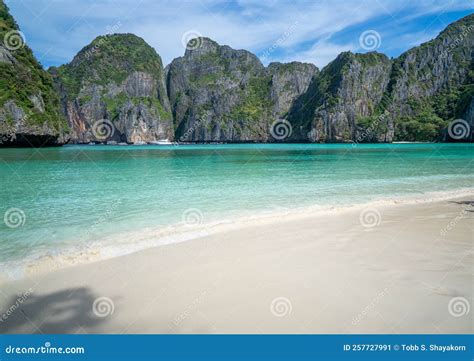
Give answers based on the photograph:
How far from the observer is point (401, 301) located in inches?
172

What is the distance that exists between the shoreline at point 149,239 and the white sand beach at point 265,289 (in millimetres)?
384

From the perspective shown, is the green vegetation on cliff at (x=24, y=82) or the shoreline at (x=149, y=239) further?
the green vegetation on cliff at (x=24, y=82)

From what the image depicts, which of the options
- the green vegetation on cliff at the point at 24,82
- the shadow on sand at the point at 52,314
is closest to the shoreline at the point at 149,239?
the shadow on sand at the point at 52,314

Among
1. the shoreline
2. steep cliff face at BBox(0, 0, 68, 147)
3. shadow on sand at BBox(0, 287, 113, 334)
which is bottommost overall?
shadow on sand at BBox(0, 287, 113, 334)

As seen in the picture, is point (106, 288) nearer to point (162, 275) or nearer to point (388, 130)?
point (162, 275)

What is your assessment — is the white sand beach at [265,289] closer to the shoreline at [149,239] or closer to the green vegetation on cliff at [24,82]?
the shoreline at [149,239]

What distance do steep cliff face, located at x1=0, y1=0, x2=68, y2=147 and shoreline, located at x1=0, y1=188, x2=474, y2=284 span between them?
7459 centimetres

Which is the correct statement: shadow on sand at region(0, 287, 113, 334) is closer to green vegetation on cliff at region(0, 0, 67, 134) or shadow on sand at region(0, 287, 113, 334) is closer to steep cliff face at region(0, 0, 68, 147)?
steep cliff face at region(0, 0, 68, 147)

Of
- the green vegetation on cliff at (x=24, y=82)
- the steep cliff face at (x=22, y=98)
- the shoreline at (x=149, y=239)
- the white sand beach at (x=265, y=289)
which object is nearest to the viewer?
the white sand beach at (x=265, y=289)

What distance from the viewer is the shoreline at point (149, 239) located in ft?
20.4

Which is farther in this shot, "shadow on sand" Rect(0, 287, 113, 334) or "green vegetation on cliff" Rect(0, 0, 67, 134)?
"green vegetation on cliff" Rect(0, 0, 67, 134)

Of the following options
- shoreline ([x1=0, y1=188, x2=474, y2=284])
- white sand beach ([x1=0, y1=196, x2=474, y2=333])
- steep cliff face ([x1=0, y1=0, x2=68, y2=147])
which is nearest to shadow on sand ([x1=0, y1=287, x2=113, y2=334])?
white sand beach ([x1=0, y1=196, x2=474, y2=333])

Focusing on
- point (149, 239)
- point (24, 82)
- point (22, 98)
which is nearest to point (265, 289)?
point (149, 239)

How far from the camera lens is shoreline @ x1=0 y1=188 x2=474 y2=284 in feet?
20.4
